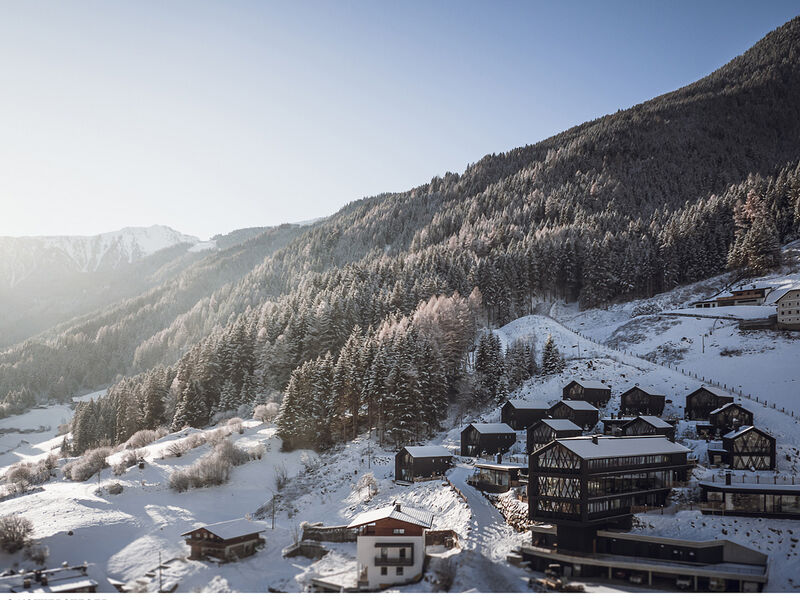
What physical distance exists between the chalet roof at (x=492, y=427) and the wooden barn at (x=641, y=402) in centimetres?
1374

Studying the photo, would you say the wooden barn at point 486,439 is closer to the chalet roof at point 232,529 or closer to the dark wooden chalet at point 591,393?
the dark wooden chalet at point 591,393

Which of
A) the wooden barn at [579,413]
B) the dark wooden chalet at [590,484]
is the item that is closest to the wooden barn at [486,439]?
the wooden barn at [579,413]

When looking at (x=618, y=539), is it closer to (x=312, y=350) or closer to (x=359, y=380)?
(x=359, y=380)

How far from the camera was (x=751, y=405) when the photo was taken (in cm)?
6206

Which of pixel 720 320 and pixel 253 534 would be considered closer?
pixel 253 534

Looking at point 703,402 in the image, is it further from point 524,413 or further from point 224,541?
point 224,541

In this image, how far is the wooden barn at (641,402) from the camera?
65.8 metres

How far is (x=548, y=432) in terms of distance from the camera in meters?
58.1

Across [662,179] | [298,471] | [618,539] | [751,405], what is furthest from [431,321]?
[662,179]

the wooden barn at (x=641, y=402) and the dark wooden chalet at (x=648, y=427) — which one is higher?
the wooden barn at (x=641, y=402)

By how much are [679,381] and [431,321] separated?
112 ft

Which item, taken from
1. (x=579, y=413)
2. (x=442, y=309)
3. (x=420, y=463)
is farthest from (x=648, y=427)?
(x=442, y=309)

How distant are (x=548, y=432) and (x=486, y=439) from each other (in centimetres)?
806

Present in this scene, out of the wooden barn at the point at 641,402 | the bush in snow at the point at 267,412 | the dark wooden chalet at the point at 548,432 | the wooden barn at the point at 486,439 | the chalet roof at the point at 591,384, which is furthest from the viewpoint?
the bush in snow at the point at 267,412
